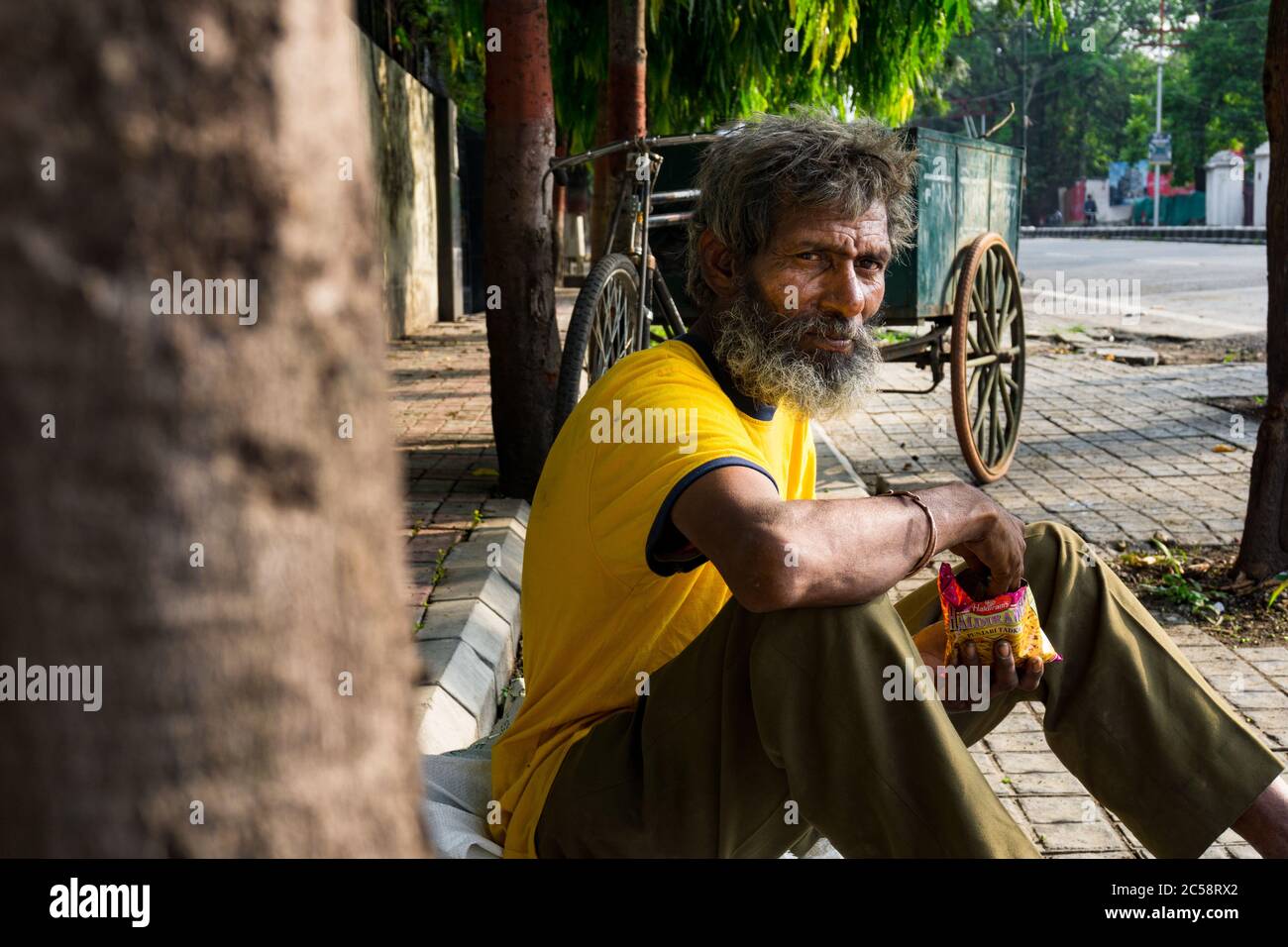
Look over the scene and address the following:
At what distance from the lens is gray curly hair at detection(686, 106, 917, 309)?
8.60 ft

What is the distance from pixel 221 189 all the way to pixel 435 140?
49.4 ft

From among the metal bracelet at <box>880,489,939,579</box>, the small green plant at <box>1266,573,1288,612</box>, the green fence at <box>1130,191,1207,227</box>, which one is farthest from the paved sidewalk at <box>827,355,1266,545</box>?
the green fence at <box>1130,191,1207,227</box>

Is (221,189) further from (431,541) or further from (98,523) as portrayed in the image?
(431,541)

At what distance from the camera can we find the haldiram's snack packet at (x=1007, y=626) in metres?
2.37

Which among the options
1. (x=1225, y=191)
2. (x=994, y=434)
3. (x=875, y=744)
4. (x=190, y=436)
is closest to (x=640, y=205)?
(x=994, y=434)

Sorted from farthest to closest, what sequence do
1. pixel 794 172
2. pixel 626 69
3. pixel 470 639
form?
pixel 626 69 → pixel 470 639 → pixel 794 172

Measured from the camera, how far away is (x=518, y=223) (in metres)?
5.72

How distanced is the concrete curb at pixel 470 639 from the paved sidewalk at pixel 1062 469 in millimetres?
102

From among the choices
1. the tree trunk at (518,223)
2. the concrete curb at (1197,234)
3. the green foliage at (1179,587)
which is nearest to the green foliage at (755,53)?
the tree trunk at (518,223)

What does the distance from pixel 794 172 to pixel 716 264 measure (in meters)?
0.25

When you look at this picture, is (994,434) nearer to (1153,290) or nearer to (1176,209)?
(1153,290)

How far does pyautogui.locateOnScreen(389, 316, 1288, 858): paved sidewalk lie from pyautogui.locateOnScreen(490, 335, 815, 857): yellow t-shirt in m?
1.25

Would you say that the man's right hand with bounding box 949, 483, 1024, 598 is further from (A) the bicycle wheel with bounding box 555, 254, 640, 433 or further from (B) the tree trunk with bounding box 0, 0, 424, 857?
(A) the bicycle wheel with bounding box 555, 254, 640, 433
